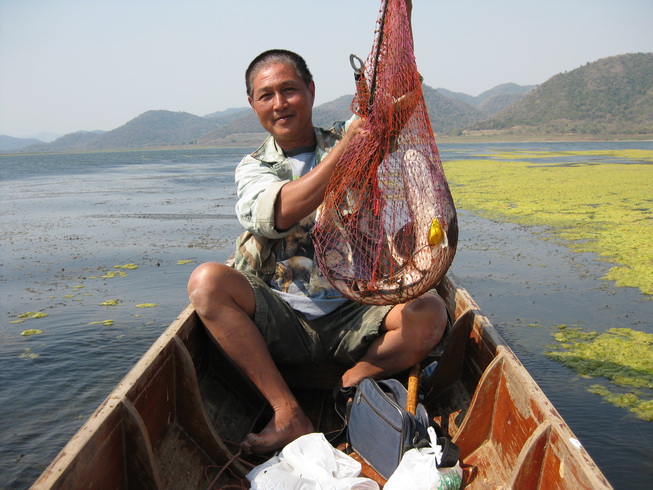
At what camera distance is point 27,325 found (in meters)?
5.68

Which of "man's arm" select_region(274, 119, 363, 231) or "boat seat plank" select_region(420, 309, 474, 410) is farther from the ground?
"man's arm" select_region(274, 119, 363, 231)

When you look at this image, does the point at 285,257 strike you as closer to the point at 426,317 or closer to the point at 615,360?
the point at 426,317

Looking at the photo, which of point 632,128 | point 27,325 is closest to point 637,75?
point 632,128

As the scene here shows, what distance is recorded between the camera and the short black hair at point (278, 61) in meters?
2.63

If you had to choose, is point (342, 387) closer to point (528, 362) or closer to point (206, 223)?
point (528, 362)

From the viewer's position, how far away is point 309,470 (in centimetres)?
212

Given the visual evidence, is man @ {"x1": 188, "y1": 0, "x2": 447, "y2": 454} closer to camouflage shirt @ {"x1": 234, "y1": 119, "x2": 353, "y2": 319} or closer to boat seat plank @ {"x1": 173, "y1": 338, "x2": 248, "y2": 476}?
Answer: camouflage shirt @ {"x1": 234, "y1": 119, "x2": 353, "y2": 319}

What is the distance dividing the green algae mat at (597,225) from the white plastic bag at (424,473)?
7.48 ft

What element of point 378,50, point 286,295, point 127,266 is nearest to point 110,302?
point 127,266

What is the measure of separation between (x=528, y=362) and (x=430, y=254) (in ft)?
9.06

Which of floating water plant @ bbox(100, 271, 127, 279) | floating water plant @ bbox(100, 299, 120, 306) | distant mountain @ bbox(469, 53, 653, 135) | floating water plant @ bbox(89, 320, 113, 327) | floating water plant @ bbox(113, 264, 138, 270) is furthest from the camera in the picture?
distant mountain @ bbox(469, 53, 653, 135)

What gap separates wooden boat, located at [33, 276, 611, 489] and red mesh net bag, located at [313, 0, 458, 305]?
600 millimetres

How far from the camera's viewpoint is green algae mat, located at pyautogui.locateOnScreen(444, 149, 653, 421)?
430 centimetres

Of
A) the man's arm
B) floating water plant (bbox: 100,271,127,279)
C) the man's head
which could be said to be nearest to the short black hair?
the man's head
